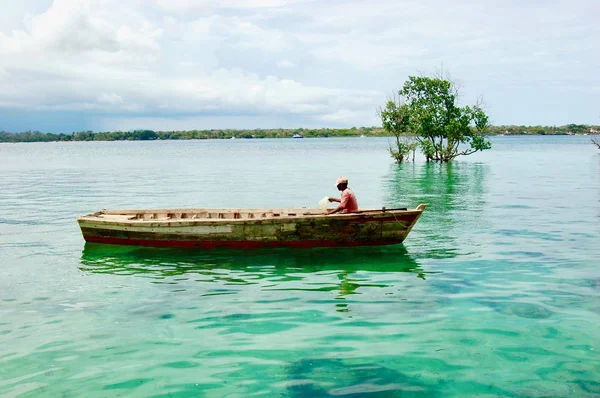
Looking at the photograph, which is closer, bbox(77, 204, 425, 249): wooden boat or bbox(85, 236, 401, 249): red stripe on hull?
bbox(77, 204, 425, 249): wooden boat

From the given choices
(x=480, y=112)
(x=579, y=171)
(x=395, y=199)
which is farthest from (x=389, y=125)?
(x=395, y=199)

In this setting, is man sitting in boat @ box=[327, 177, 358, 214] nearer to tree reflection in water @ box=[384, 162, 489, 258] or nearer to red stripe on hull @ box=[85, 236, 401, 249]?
red stripe on hull @ box=[85, 236, 401, 249]

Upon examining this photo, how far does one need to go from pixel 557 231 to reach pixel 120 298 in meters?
14.2

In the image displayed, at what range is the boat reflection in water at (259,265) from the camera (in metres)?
12.5

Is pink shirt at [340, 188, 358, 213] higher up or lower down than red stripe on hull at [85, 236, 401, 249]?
higher up

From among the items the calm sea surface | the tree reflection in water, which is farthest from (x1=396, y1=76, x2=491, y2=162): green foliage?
the calm sea surface

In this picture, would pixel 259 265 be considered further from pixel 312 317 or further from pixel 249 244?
pixel 312 317

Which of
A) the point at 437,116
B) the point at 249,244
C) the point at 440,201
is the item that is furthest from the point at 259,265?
the point at 437,116

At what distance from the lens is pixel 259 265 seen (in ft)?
45.4

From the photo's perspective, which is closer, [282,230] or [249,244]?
[282,230]

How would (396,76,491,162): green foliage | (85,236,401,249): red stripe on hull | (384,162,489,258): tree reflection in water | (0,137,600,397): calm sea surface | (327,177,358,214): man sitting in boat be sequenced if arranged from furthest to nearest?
(396,76,491,162): green foliage, (384,162,489,258): tree reflection in water, (85,236,401,249): red stripe on hull, (327,177,358,214): man sitting in boat, (0,137,600,397): calm sea surface

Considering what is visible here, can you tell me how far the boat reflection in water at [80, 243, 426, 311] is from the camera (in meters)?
12.5

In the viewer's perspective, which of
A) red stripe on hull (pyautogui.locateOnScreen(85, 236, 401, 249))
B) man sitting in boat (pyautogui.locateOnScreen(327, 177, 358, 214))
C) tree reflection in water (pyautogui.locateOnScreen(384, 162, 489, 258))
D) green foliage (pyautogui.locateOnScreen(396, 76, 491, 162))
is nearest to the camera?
man sitting in boat (pyautogui.locateOnScreen(327, 177, 358, 214))

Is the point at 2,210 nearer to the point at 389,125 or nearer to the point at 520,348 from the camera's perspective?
the point at 520,348
